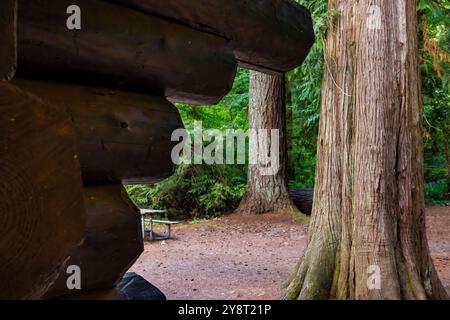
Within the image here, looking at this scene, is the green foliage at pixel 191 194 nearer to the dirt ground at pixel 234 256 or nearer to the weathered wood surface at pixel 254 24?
the dirt ground at pixel 234 256

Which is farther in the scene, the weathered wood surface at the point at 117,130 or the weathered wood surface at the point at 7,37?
the weathered wood surface at the point at 117,130

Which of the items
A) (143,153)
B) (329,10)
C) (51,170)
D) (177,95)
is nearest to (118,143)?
(143,153)

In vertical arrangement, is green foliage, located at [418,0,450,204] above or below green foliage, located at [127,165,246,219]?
above

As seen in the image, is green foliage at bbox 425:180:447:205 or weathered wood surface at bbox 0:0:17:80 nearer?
weathered wood surface at bbox 0:0:17:80

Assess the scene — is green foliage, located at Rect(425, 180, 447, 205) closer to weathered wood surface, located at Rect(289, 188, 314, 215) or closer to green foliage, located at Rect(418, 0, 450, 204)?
green foliage, located at Rect(418, 0, 450, 204)

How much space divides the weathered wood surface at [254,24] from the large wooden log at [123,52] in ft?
0.24

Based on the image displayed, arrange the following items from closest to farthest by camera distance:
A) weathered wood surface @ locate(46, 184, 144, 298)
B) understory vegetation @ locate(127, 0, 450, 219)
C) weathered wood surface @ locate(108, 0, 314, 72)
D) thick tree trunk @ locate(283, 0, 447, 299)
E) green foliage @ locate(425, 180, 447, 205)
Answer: weathered wood surface @ locate(46, 184, 144, 298)
weathered wood surface @ locate(108, 0, 314, 72)
thick tree trunk @ locate(283, 0, 447, 299)
understory vegetation @ locate(127, 0, 450, 219)
green foliage @ locate(425, 180, 447, 205)

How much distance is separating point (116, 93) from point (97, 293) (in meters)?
1.08

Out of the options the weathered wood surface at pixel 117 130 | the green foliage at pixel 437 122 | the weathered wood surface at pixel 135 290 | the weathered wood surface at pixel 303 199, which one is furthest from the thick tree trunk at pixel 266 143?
the weathered wood surface at pixel 117 130

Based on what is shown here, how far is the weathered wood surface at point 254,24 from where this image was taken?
9.36 feet

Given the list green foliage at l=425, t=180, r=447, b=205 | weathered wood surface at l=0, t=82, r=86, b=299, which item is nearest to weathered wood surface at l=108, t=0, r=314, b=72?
weathered wood surface at l=0, t=82, r=86, b=299

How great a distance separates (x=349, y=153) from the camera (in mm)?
5102

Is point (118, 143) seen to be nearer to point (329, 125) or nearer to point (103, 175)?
point (103, 175)

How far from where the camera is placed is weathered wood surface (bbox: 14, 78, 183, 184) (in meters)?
2.35
